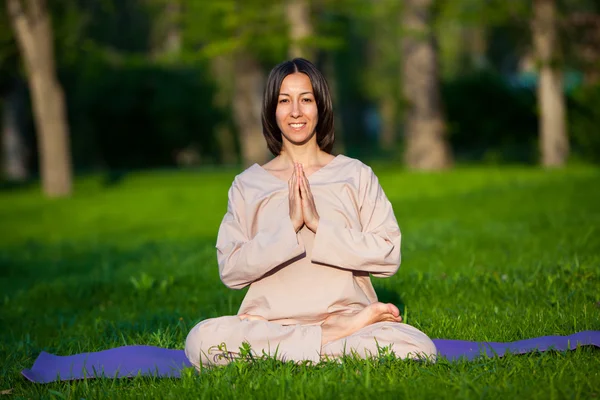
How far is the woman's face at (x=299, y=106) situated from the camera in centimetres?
490

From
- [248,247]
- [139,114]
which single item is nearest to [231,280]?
[248,247]

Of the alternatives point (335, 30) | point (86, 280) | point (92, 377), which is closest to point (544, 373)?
point (92, 377)

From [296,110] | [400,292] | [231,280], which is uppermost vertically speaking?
[296,110]

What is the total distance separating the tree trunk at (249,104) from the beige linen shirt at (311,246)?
2317 cm

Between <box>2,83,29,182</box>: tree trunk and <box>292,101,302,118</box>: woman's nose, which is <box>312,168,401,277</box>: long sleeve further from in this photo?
<box>2,83,29,182</box>: tree trunk

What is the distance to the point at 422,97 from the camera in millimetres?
21312

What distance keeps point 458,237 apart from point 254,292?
19.5 ft

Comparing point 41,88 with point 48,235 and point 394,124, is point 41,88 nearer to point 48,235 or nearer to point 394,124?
point 48,235

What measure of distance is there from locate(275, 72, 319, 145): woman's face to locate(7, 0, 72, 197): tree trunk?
16.9 meters

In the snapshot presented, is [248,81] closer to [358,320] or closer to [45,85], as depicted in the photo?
[45,85]

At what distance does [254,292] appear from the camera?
4.82 m

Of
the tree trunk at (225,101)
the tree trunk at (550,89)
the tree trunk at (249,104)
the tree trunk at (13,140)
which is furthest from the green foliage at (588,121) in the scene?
the tree trunk at (225,101)

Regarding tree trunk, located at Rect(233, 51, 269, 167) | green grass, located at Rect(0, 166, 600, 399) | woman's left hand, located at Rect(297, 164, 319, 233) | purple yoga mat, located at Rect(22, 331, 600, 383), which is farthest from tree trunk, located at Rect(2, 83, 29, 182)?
woman's left hand, located at Rect(297, 164, 319, 233)

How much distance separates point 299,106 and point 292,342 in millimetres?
Result: 1295
